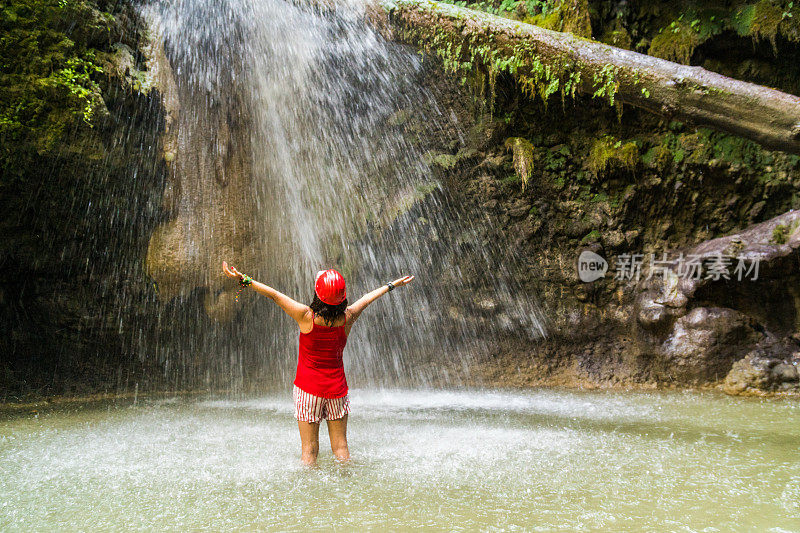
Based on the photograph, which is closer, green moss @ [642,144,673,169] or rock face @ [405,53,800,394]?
rock face @ [405,53,800,394]

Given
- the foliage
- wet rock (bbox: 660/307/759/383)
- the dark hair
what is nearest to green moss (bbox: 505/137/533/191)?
wet rock (bbox: 660/307/759/383)

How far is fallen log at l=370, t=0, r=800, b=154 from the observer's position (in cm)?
432

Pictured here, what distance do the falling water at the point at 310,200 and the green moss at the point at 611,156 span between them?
209cm

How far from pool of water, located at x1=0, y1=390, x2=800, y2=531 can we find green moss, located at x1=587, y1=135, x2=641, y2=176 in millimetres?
3949

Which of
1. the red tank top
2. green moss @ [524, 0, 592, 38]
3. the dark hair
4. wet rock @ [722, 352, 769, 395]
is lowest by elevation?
wet rock @ [722, 352, 769, 395]

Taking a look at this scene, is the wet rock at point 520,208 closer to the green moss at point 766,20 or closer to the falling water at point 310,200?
the falling water at point 310,200

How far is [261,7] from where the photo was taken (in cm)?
820

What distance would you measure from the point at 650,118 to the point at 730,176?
4.93 ft

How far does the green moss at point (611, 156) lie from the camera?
26.1 feet

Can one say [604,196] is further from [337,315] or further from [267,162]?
[337,315]

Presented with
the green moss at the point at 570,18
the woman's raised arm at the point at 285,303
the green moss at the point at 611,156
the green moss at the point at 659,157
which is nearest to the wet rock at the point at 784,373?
the green moss at the point at 659,157

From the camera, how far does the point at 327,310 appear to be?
3.52 meters

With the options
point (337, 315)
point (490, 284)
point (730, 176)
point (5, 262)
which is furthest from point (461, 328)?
point (5, 262)

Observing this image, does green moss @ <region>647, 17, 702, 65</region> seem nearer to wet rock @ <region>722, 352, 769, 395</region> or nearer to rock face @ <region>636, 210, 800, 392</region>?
rock face @ <region>636, 210, 800, 392</region>
